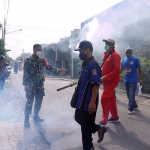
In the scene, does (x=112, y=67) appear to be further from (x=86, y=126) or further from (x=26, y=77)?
(x=26, y=77)

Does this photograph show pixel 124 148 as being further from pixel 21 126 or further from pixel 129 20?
pixel 129 20

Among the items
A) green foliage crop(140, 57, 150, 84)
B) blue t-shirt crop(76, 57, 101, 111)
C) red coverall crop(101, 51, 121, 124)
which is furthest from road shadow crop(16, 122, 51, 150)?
green foliage crop(140, 57, 150, 84)

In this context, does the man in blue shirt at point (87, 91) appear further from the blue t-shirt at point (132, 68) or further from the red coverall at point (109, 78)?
the blue t-shirt at point (132, 68)

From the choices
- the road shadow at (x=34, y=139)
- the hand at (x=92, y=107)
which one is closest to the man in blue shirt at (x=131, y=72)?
the road shadow at (x=34, y=139)

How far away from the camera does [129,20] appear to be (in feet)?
43.3

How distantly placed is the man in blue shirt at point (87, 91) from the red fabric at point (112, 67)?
3.96ft

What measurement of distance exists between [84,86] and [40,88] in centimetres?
202

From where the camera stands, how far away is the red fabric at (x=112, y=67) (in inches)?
169

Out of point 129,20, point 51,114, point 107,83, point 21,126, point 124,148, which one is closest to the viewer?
point 124,148

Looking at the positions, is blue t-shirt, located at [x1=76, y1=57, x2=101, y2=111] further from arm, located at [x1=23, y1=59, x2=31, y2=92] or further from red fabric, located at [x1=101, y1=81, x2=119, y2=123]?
arm, located at [x1=23, y1=59, x2=31, y2=92]

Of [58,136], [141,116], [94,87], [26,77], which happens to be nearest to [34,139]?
[58,136]

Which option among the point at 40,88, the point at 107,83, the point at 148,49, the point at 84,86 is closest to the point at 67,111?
the point at 40,88

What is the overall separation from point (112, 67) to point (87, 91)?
1.47m

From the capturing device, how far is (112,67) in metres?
4.42
